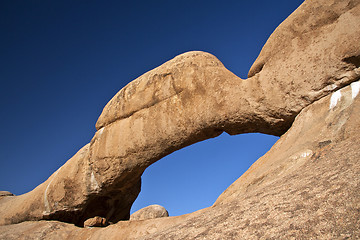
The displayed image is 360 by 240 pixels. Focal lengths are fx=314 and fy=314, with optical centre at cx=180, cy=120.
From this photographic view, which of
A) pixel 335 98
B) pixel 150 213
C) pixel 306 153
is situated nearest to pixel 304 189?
pixel 306 153

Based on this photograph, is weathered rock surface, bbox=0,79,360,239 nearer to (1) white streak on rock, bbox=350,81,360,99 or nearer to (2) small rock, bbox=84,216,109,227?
(1) white streak on rock, bbox=350,81,360,99

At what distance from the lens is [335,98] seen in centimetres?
393

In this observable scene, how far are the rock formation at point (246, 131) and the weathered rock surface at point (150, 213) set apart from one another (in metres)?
4.15

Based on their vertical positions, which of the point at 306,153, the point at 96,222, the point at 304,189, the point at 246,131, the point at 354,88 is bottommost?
the point at 304,189

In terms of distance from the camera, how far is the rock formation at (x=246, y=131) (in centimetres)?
219

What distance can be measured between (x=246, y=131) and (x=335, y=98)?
5.92 feet

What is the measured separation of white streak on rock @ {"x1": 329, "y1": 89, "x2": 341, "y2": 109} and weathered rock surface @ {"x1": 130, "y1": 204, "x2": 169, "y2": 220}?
9.19 meters

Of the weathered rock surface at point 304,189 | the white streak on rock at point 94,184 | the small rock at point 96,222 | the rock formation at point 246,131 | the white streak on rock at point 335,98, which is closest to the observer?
the weathered rock surface at point 304,189

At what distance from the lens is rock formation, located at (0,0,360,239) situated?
2.19m

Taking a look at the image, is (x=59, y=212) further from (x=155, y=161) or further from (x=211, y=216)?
(x=211, y=216)

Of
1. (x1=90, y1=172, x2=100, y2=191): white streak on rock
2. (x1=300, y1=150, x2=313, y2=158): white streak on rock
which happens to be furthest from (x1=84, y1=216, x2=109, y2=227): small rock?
(x1=300, y1=150, x2=313, y2=158): white streak on rock

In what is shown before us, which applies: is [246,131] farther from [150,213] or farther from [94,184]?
[150,213]

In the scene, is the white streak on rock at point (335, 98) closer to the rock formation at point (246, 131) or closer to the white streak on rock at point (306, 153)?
the rock formation at point (246, 131)

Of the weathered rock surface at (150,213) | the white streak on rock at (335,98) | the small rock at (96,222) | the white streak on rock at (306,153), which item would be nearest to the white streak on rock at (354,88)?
the white streak on rock at (335,98)
